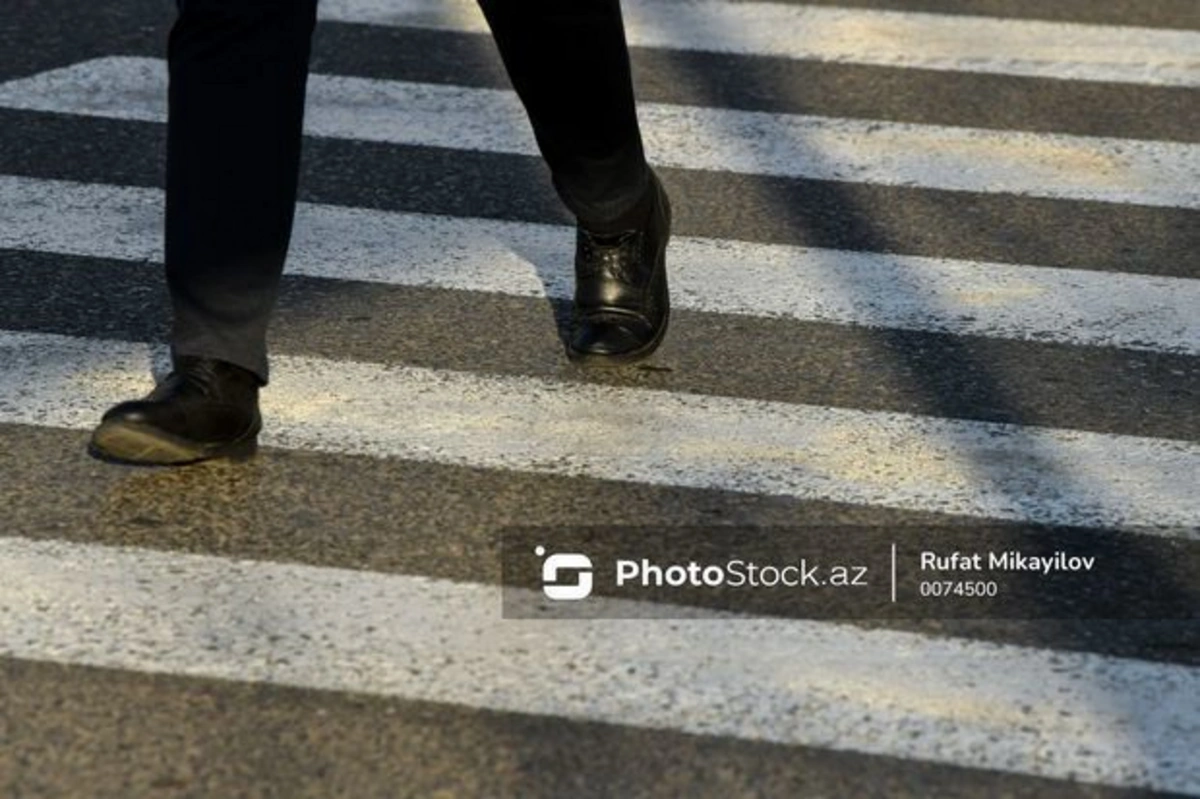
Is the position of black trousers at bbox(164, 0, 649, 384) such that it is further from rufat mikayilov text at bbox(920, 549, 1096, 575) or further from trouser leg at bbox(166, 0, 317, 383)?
rufat mikayilov text at bbox(920, 549, 1096, 575)

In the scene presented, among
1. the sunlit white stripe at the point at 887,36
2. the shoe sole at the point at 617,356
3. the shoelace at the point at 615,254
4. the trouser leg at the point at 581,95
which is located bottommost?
the sunlit white stripe at the point at 887,36

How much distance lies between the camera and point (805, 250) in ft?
17.1

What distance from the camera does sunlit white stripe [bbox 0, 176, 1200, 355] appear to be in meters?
4.82

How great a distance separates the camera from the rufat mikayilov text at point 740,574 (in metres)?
3.63

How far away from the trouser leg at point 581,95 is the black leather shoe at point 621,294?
0.05 m

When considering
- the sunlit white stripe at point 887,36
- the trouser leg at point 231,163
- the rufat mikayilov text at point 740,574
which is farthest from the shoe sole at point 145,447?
the sunlit white stripe at point 887,36

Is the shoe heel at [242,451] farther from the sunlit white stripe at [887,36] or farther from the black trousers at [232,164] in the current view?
the sunlit white stripe at [887,36]

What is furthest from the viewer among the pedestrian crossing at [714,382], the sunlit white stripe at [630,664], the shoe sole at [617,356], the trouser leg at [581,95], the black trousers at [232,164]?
the shoe sole at [617,356]

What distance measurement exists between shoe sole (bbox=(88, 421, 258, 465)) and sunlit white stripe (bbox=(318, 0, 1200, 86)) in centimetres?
301

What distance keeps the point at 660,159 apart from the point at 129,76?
131 centimetres

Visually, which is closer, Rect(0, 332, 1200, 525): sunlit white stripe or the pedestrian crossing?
the pedestrian crossing

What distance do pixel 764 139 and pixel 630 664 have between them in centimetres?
275

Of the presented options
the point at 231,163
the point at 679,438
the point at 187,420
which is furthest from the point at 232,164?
the point at 679,438

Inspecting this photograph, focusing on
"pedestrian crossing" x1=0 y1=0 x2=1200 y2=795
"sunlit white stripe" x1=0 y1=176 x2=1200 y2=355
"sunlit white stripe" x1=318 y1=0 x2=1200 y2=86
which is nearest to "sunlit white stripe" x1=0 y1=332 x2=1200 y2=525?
"pedestrian crossing" x1=0 y1=0 x2=1200 y2=795
